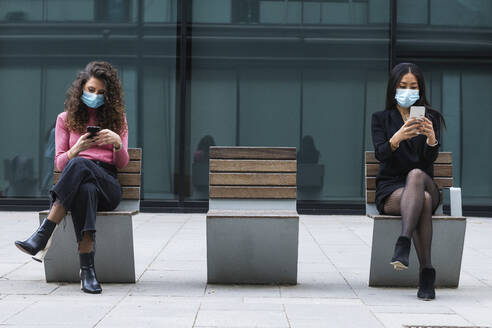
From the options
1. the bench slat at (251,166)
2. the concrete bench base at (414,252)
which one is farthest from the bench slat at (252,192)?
the concrete bench base at (414,252)

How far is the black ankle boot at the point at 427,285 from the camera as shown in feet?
15.4

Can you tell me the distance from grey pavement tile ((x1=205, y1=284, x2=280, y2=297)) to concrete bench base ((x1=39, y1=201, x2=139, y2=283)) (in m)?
0.63

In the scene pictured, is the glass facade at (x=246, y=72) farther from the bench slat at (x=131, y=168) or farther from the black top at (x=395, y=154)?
the black top at (x=395, y=154)

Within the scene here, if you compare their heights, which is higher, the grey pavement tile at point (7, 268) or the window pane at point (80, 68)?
the window pane at point (80, 68)

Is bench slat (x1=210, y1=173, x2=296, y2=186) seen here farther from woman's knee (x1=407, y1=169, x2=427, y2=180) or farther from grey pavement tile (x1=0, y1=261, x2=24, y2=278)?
grey pavement tile (x1=0, y1=261, x2=24, y2=278)

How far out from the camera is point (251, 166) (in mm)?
5305

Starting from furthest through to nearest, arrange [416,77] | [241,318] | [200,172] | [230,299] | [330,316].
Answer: [200,172] < [416,77] < [230,299] < [330,316] < [241,318]

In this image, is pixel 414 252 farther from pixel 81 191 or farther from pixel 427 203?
pixel 81 191

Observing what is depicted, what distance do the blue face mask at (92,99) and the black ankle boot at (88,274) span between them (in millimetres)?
1042

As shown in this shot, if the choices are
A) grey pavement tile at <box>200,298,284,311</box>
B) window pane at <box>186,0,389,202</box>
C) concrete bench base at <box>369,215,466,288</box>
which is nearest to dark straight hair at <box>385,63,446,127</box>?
concrete bench base at <box>369,215,466,288</box>

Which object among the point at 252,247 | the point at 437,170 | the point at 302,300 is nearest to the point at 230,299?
the point at 302,300

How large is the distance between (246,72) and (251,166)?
6542mm

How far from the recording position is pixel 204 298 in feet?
15.1

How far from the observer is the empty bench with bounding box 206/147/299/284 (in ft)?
16.5
